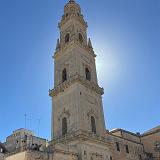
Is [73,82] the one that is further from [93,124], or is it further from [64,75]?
[93,124]

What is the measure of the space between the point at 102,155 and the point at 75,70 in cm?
1422

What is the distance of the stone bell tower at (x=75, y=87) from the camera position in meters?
41.3

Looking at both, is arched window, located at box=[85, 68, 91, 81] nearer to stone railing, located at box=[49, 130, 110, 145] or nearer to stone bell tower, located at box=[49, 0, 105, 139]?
stone bell tower, located at box=[49, 0, 105, 139]

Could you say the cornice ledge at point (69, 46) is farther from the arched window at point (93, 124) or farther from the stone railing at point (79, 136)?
the stone railing at point (79, 136)

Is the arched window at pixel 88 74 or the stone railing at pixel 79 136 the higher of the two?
the arched window at pixel 88 74

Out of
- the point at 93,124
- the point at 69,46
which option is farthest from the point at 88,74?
the point at 93,124

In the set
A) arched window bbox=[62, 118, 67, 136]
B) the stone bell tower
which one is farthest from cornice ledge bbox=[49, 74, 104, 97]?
arched window bbox=[62, 118, 67, 136]

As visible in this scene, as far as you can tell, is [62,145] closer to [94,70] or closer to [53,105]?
[53,105]

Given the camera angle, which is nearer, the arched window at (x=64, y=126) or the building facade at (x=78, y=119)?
the building facade at (x=78, y=119)

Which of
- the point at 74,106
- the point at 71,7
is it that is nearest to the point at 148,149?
the point at 74,106

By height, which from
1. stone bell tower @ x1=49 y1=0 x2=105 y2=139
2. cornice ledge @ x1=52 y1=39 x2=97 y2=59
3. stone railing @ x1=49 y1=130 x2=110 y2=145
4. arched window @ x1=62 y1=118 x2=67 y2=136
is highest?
cornice ledge @ x1=52 y1=39 x2=97 y2=59

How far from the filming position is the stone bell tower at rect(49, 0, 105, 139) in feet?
135

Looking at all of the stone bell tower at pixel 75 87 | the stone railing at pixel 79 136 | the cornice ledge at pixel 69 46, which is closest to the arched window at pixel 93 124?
the stone bell tower at pixel 75 87

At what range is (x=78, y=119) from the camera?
39.6 metres
